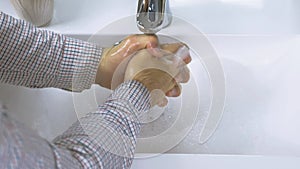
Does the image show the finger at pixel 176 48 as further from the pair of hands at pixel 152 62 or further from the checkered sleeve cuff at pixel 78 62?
the checkered sleeve cuff at pixel 78 62

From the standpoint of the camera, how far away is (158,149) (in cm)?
66

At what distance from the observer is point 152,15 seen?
70 centimetres

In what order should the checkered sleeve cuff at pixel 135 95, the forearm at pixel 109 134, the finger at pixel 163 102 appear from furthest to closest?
the finger at pixel 163 102, the checkered sleeve cuff at pixel 135 95, the forearm at pixel 109 134

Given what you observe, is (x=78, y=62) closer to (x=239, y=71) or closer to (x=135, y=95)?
(x=135, y=95)

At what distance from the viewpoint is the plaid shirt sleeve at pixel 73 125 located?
372 mm

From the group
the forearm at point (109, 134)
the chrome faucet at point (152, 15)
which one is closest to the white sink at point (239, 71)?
the chrome faucet at point (152, 15)

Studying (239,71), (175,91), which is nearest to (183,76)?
(175,91)

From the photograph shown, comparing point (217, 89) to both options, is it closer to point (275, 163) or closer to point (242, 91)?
point (242, 91)

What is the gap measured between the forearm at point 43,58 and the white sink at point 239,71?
0.25ft

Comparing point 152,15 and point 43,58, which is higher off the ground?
point 152,15

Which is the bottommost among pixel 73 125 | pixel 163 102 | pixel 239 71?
pixel 73 125

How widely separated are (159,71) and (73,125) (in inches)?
6.9

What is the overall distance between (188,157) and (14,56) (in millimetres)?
298

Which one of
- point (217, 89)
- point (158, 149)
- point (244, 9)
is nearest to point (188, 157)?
point (158, 149)
